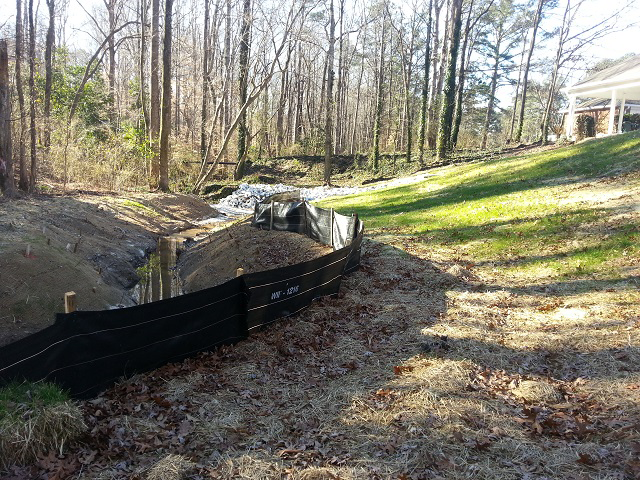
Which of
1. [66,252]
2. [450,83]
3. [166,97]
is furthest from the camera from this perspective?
[450,83]

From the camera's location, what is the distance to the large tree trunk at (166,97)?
21.2 m

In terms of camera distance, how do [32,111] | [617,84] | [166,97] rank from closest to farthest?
1. [32,111]
2. [166,97]
3. [617,84]

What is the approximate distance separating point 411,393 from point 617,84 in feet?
79.4

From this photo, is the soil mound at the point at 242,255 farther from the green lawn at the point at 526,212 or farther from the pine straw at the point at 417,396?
the pine straw at the point at 417,396

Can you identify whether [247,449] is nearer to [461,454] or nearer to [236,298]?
[461,454]

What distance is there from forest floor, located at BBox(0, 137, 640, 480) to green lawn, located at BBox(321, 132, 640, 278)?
0.31 metres

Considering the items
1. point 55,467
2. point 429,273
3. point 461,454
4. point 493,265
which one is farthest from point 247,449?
point 493,265

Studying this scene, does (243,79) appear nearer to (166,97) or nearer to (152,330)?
(166,97)

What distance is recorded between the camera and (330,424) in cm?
465

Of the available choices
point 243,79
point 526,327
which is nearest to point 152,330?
point 526,327

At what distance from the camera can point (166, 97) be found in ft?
72.5

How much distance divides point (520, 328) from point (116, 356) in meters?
5.64

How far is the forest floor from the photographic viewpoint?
A: 12.8 ft

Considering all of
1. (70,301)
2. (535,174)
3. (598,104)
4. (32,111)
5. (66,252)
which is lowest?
(66,252)
